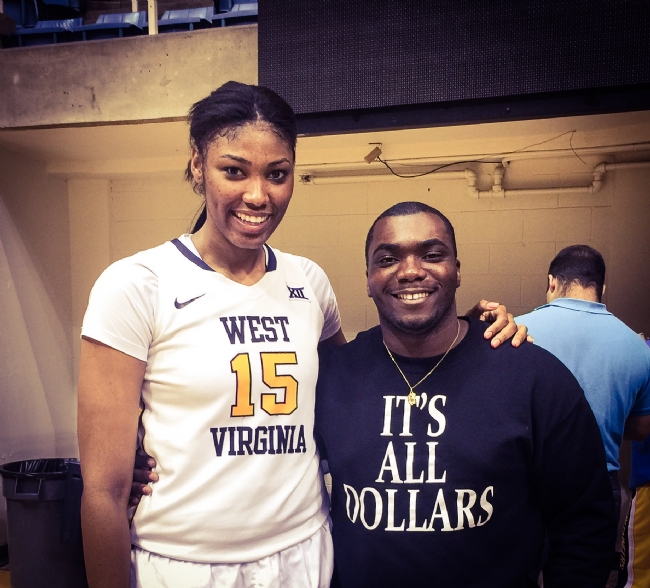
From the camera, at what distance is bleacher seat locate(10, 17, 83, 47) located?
337cm

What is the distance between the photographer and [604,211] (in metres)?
3.58

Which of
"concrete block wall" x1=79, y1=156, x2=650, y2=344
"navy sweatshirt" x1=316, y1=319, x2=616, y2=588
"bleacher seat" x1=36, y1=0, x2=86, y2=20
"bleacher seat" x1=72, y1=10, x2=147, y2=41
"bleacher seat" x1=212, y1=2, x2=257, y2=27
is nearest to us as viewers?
"navy sweatshirt" x1=316, y1=319, x2=616, y2=588

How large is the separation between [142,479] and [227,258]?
19.1 inches

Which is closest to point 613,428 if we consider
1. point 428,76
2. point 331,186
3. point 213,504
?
point 428,76

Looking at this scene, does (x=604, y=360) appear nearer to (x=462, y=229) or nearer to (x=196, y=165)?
(x=196, y=165)

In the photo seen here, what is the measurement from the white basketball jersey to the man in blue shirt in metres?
1.39

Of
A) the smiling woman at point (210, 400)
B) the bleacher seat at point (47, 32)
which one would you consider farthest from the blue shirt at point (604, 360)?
the bleacher seat at point (47, 32)

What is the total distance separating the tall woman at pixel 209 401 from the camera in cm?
99

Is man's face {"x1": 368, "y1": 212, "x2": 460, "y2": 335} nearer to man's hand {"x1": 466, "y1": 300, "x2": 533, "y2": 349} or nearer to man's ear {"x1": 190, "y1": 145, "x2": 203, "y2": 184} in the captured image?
man's hand {"x1": 466, "y1": 300, "x2": 533, "y2": 349}

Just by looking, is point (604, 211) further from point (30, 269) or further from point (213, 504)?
point (30, 269)

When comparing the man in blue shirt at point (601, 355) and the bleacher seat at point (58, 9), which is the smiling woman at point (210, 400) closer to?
the man in blue shirt at point (601, 355)

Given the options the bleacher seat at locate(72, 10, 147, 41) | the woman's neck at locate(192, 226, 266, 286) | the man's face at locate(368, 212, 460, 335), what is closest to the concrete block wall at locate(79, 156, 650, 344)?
the bleacher seat at locate(72, 10, 147, 41)

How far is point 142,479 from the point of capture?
105 cm

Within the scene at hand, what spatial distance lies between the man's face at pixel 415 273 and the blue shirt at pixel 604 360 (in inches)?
42.6
